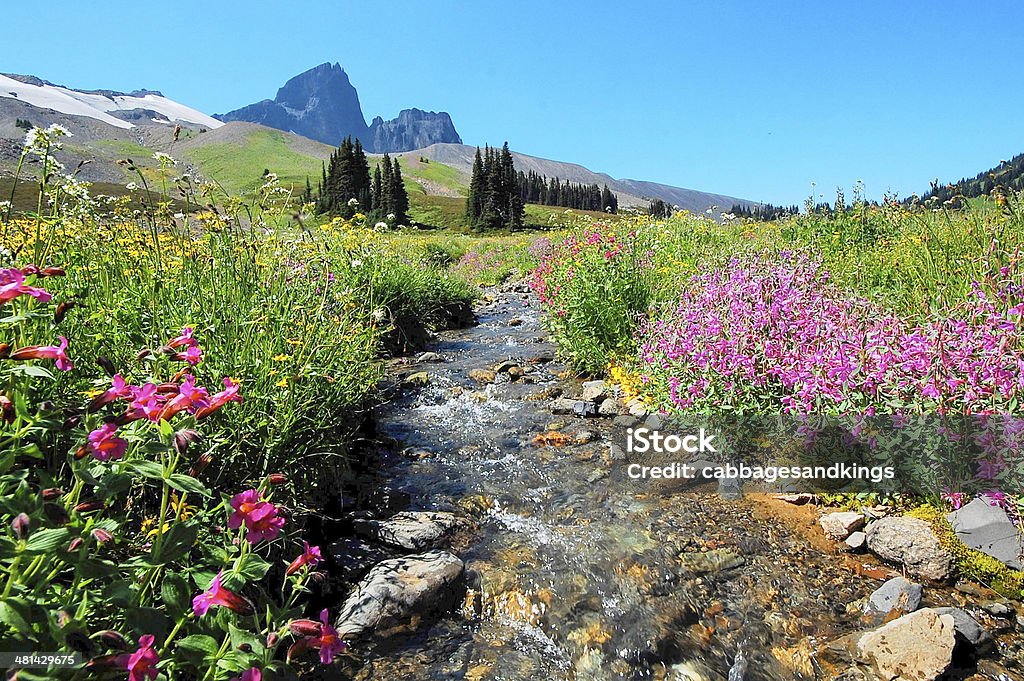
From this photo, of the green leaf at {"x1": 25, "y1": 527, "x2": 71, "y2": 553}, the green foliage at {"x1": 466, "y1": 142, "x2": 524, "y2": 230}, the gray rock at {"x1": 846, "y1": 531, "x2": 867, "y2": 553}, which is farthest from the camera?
the green foliage at {"x1": 466, "y1": 142, "x2": 524, "y2": 230}

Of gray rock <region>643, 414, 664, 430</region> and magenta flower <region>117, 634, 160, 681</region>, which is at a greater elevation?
magenta flower <region>117, 634, 160, 681</region>

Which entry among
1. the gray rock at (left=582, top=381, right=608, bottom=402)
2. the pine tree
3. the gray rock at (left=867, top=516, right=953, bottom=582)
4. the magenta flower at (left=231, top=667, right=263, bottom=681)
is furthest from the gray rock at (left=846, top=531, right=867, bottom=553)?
the pine tree

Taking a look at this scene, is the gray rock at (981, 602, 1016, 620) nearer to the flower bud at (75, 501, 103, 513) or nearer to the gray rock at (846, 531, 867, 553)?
the gray rock at (846, 531, 867, 553)

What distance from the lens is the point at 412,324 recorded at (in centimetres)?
1052

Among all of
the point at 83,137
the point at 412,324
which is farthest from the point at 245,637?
the point at 83,137

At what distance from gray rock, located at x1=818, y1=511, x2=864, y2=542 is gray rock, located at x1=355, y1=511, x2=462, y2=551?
2.59m

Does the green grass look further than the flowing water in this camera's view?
Yes

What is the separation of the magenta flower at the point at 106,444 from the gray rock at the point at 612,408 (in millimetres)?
5196

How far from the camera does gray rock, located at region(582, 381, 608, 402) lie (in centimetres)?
675

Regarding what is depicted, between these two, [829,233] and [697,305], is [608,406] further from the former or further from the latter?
[829,233]

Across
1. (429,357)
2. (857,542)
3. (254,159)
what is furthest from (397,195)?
(254,159)

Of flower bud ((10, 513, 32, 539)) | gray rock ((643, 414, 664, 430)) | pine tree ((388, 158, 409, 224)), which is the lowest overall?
gray rock ((643, 414, 664, 430))

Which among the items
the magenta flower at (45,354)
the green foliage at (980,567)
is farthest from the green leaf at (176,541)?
the green foliage at (980,567)

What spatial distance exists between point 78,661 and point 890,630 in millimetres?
3378
